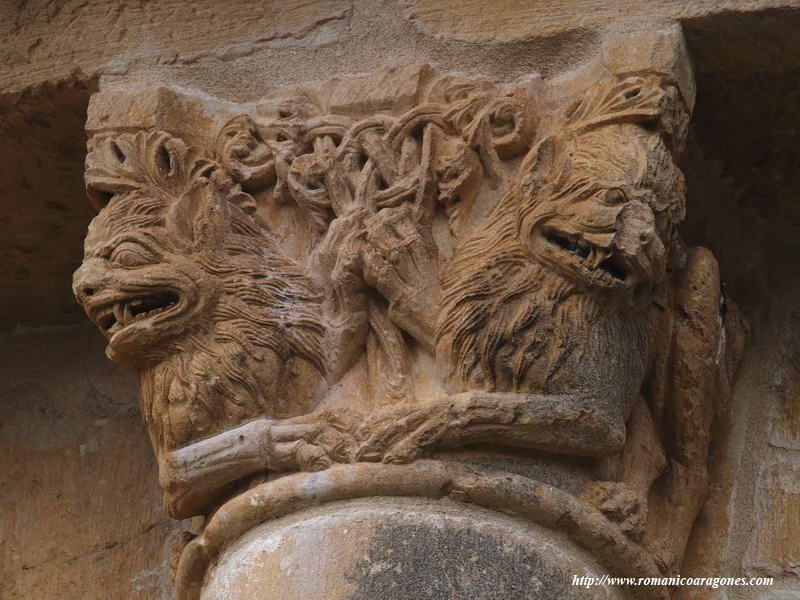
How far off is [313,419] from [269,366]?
0.35 feet

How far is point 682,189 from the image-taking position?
2.80 meters

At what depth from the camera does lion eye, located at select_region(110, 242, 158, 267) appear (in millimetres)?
2799

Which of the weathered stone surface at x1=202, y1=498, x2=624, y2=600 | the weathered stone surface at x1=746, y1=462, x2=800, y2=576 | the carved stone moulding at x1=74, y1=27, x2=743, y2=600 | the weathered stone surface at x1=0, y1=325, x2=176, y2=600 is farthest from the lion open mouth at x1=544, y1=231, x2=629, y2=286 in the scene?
the weathered stone surface at x1=0, y1=325, x2=176, y2=600

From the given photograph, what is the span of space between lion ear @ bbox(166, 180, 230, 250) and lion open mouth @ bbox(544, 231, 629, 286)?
55cm

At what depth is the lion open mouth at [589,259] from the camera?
264 cm

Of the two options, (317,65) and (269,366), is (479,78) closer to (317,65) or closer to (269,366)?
(317,65)

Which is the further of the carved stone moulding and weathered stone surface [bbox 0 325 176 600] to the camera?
weathered stone surface [bbox 0 325 176 600]

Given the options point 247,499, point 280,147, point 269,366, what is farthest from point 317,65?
point 247,499

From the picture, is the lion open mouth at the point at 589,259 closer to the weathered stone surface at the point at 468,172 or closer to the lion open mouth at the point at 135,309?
the weathered stone surface at the point at 468,172

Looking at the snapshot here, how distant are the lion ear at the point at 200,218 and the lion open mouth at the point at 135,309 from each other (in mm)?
103

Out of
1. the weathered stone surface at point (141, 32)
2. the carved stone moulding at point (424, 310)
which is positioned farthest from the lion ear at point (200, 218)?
the weathered stone surface at point (141, 32)

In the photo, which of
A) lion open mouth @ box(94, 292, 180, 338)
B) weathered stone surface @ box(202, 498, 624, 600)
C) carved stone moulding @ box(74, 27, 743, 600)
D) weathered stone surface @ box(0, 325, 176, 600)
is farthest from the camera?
weathered stone surface @ box(0, 325, 176, 600)

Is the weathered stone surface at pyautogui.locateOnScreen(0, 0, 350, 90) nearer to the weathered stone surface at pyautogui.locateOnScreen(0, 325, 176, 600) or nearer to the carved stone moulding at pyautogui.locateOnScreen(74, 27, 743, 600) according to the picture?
the carved stone moulding at pyautogui.locateOnScreen(74, 27, 743, 600)

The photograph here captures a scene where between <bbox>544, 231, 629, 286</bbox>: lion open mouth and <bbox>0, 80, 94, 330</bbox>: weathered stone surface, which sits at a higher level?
<bbox>544, 231, 629, 286</bbox>: lion open mouth
